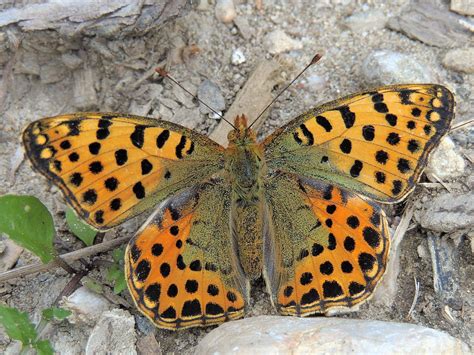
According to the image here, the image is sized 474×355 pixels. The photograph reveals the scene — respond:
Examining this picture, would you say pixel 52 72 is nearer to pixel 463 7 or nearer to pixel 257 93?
pixel 257 93

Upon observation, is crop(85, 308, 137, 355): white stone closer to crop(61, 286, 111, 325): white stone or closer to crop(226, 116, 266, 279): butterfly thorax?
crop(61, 286, 111, 325): white stone

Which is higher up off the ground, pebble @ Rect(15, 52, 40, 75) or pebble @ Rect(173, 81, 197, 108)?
pebble @ Rect(15, 52, 40, 75)

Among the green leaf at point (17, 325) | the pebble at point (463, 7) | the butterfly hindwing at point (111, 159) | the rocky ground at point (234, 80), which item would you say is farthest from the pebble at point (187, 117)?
the pebble at point (463, 7)

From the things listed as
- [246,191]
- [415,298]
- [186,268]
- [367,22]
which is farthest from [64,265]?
[367,22]

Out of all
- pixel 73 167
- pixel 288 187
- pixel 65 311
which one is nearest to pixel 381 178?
pixel 288 187

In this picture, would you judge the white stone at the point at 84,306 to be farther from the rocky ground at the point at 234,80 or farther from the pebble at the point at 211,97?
the pebble at the point at 211,97

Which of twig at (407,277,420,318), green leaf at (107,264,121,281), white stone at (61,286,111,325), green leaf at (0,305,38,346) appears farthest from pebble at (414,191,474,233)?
green leaf at (0,305,38,346)

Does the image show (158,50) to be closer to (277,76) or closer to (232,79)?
(232,79)
